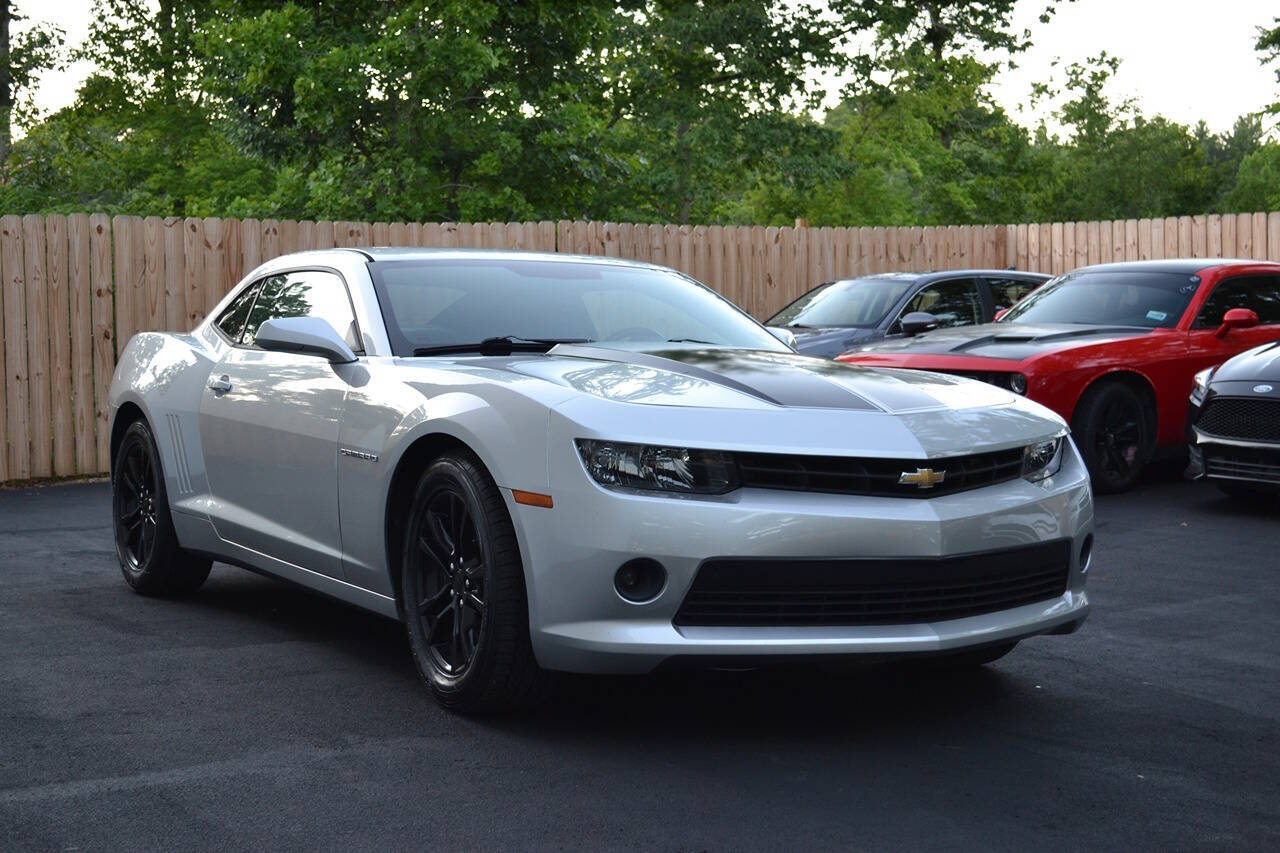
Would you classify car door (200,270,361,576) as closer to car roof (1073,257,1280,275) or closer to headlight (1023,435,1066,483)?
headlight (1023,435,1066,483)

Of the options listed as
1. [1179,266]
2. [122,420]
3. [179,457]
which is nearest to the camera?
[179,457]

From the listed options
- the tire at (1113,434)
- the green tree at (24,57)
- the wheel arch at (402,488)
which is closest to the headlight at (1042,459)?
the wheel arch at (402,488)

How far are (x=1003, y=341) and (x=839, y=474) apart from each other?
6.95 m

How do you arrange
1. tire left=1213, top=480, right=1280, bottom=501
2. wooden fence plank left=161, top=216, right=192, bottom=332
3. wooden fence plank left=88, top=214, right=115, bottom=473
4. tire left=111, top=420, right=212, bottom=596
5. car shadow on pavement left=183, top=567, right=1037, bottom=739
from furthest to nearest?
wooden fence plank left=161, top=216, right=192, bottom=332, wooden fence plank left=88, top=214, right=115, bottom=473, tire left=1213, top=480, right=1280, bottom=501, tire left=111, top=420, right=212, bottom=596, car shadow on pavement left=183, top=567, right=1037, bottom=739

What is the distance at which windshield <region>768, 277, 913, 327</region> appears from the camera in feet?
46.8

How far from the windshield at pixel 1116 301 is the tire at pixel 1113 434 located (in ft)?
2.75

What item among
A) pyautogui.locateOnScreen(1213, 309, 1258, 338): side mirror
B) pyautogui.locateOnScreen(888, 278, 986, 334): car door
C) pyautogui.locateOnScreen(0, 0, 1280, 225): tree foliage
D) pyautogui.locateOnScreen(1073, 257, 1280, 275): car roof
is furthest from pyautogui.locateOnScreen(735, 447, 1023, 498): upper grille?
pyautogui.locateOnScreen(0, 0, 1280, 225): tree foliage

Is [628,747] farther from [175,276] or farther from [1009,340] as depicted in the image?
[175,276]

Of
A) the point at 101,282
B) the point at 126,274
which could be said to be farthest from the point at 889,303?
the point at 101,282

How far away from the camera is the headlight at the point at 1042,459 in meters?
4.80

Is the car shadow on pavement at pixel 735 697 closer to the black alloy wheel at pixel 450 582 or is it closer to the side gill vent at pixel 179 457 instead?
the black alloy wheel at pixel 450 582

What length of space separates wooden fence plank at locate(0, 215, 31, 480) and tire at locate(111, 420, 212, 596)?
5310 mm

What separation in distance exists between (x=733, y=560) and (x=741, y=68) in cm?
3179

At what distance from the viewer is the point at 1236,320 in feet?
36.4
